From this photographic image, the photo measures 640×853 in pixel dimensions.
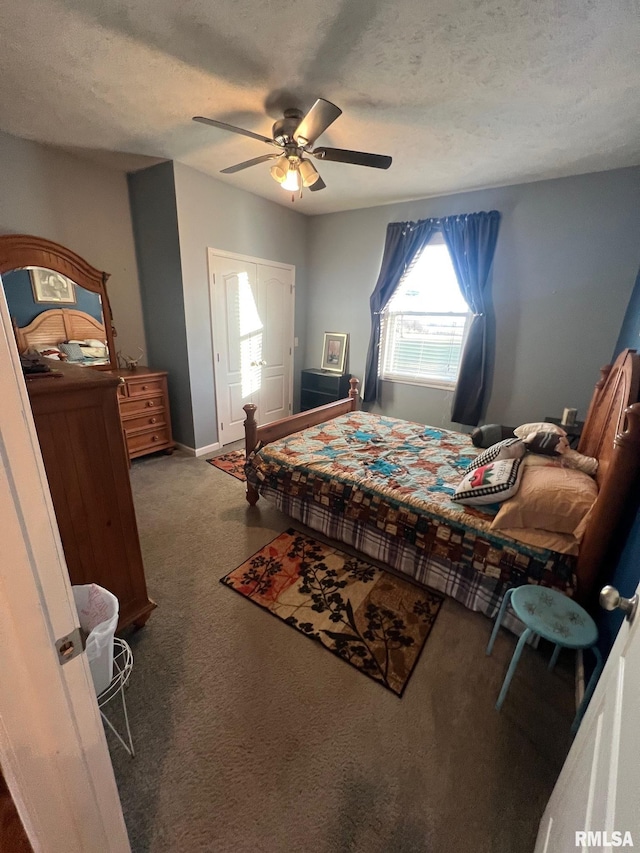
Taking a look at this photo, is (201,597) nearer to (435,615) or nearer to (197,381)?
(435,615)

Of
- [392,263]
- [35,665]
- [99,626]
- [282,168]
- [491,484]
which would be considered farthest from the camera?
[392,263]

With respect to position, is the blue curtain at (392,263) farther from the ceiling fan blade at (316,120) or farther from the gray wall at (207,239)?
the ceiling fan blade at (316,120)

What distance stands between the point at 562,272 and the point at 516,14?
224 centimetres

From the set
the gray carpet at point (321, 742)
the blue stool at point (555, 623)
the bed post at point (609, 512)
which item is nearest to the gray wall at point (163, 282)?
the gray carpet at point (321, 742)

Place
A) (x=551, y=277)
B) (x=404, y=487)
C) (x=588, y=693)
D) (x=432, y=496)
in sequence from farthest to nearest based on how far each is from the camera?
(x=551, y=277), (x=404, y=487), (x=432, y=496), (x=588, y=693)

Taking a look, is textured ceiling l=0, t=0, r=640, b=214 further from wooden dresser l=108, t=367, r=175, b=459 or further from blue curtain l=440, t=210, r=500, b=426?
wooden dresser l=108, t=367, r=175, b=459

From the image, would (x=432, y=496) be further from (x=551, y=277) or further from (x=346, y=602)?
(x=551, y=277)

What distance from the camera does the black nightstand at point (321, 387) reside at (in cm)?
451

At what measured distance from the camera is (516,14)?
1.39 metres

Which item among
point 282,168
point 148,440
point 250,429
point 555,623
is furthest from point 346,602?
point 282,168

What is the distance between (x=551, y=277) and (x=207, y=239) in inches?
131

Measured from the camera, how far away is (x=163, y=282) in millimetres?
3373

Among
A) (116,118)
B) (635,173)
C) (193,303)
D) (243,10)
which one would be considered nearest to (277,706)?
(243,10)

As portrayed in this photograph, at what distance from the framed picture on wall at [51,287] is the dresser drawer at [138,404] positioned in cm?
98
